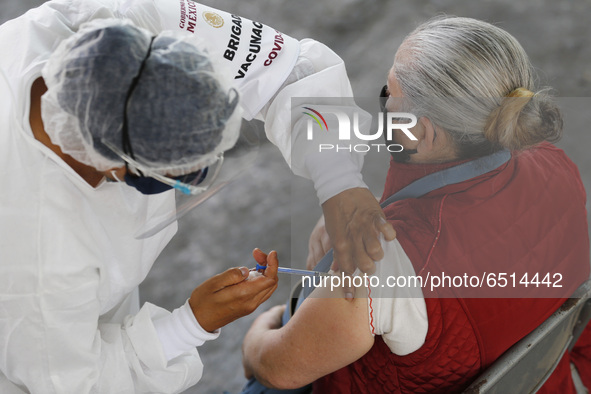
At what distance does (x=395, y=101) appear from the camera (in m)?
1.20

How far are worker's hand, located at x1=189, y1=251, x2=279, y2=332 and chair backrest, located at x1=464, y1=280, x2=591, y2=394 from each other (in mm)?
444

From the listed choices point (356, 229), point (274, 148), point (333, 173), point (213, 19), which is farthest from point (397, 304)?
point (274, 148)

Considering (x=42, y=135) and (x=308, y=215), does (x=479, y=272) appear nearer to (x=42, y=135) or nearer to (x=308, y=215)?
(x=308, y=215)

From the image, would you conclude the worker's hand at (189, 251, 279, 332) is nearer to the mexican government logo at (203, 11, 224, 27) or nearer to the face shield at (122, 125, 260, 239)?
the face shield at (122, 125, 260, 239)

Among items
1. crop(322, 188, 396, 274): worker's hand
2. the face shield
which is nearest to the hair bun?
crop(322, 188, 396, 274): worker's hand

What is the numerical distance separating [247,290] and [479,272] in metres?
0.46

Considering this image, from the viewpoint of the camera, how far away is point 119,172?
919 millimetres

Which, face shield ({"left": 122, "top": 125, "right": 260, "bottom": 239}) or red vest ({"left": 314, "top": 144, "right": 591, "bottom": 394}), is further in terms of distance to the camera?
red vest ({"left": 314, "top": 144, "right": 591, "bottom": 394})

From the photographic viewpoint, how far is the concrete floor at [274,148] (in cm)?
212

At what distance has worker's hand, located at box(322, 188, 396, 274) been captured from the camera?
1095 millimetres

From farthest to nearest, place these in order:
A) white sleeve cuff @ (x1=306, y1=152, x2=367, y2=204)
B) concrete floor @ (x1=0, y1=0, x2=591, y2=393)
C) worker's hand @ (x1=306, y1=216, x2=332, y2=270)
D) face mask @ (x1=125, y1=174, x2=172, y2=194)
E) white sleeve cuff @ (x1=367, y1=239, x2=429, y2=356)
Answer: concrete floor @ (x1=0, y1=0, x2=591, y2=393)
worker's hand @ (x1=306, y1=216, x2=332, y2=270)
white sleeve cuff @ (x1=306, y1=152, x2=367, y2=204)
white sleeve cuff @ (x1=367, y1=239, x2=429, y2=356)
face mask @ (x1=125, y1=174, x2=172, y2=194)

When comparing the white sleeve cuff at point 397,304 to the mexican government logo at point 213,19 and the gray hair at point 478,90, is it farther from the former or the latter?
the mexican government logo at point 213,19

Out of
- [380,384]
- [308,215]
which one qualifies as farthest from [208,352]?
[380,384]

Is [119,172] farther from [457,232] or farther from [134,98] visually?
[457,232]
